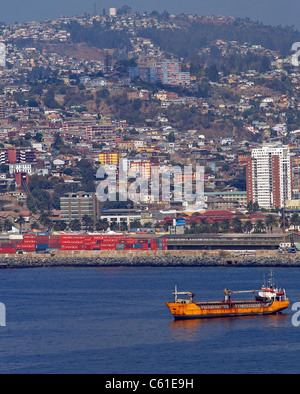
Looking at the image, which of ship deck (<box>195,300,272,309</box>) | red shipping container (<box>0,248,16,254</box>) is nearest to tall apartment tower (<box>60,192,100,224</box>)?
red shipping container (<box>0,248,16,254</box>)

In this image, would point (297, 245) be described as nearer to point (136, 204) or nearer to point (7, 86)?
point (136, 204)

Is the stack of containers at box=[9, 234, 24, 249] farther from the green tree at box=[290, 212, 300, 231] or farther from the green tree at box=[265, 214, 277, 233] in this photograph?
the green tree at box=[290, 212, 300, 231]

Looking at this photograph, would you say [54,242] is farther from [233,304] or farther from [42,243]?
[233,304]

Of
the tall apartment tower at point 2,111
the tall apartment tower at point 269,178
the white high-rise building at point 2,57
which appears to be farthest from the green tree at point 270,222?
the white high-rise building at point 2,57

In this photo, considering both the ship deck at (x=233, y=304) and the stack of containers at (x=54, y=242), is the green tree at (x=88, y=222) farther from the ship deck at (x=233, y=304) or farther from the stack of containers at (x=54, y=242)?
the ship deck at (x=233, y=304)
